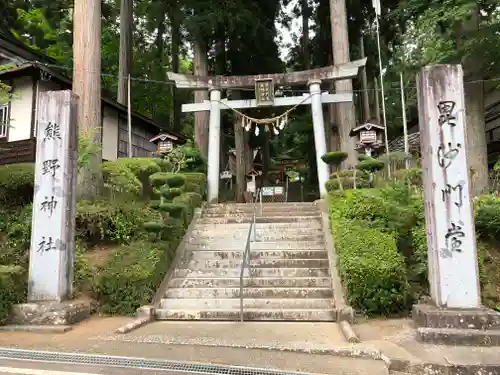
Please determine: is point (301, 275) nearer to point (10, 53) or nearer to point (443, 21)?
point (443, 21)

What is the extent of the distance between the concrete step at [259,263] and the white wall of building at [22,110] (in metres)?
8.24

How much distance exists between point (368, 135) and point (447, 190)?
748 centimetres

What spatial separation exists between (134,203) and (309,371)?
21.4 ft

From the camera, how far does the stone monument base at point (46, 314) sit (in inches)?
248

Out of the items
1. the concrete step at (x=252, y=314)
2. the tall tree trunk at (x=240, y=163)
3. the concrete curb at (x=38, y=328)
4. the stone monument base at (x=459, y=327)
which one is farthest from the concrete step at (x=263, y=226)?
the tall tree trunk at (x=240, y=163)

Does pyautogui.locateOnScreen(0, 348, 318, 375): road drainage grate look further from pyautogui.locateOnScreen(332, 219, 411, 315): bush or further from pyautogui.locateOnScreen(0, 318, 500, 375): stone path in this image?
pyautogui.locateOnScreen(332, 219, 411, 315): bush

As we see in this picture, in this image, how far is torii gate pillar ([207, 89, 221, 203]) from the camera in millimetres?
13297

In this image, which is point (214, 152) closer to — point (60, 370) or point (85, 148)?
point (85, 148)

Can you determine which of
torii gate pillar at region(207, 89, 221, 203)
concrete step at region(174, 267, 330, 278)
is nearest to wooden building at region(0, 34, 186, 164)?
torii gate pillar at region(207, 89, 221, 203)

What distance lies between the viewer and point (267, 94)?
13.6 meters

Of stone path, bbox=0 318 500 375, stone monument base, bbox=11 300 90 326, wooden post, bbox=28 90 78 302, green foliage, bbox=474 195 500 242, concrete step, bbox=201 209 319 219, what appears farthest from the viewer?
concrete step, bbox=201 209 319 219

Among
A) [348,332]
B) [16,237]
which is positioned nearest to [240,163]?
[16,237]

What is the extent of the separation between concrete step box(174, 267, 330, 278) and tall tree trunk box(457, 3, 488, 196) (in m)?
6.27

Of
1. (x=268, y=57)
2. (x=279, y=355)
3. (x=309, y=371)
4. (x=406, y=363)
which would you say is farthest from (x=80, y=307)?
(x=268, y=57)
